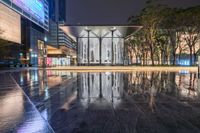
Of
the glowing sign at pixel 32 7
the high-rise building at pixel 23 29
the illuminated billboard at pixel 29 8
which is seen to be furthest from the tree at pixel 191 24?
the glowing sign at pixel 32 7

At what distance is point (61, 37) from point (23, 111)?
511 feet

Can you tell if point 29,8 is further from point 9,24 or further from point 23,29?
point 9,24

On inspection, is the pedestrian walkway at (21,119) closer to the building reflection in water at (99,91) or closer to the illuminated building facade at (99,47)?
the building reflection in water at (99,91)

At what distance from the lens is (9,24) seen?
61.2 meters

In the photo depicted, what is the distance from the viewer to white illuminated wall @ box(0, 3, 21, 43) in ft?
184

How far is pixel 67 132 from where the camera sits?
4.77m

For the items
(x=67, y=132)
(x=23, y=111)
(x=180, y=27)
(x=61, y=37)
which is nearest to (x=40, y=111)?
(x=23, y=111)

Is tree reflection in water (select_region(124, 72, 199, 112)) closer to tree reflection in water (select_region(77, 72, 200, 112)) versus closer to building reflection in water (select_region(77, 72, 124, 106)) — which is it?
tree reflection in water (select_region(77, 72, 200, 112))

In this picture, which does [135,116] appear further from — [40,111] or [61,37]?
[61,37]

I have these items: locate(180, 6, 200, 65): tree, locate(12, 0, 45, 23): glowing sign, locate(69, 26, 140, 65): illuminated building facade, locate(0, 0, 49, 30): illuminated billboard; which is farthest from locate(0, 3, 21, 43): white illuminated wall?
locate(180, 6, 200, 65): tree

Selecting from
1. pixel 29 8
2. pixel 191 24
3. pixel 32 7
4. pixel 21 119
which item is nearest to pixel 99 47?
pixel 191 24

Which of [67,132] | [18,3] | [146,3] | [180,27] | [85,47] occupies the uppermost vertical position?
[18,3]

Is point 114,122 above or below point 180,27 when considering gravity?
below

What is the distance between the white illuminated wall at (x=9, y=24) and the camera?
56.0m
